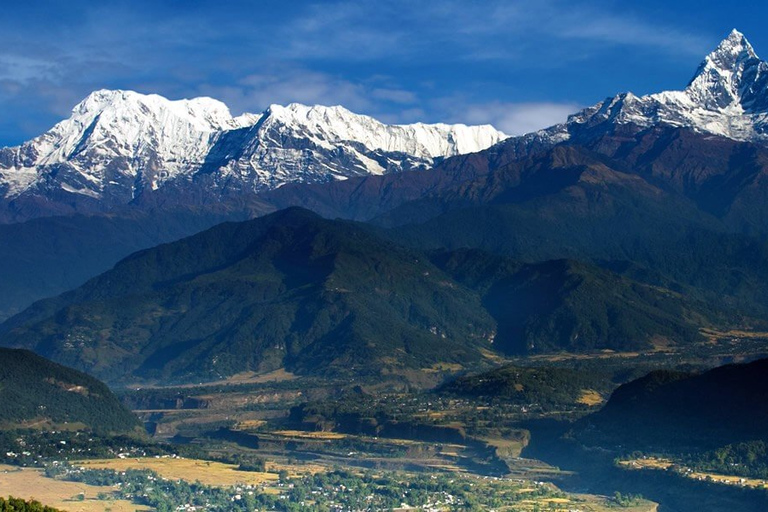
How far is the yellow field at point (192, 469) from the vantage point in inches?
6885

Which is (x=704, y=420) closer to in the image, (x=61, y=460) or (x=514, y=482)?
(x=514, y=482)

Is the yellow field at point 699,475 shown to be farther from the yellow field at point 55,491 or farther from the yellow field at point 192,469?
the yellow field at point 55,491

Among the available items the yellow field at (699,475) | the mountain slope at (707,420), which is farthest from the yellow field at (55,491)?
the mountain slope at (707,420)

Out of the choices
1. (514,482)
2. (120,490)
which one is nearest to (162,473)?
(120,490)

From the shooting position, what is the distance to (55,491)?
16500 centimetres

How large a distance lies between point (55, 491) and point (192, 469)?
21007mm

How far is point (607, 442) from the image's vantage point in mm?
195875

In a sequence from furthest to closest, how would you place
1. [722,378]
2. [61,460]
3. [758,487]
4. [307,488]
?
[722,378] < [61,460] < [307,488] < [758,487]

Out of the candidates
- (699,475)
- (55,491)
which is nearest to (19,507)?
(55,491)

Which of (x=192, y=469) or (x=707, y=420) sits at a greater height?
(x=707, y=420)

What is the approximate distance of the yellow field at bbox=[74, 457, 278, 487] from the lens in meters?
175

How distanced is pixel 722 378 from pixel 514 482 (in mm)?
34499

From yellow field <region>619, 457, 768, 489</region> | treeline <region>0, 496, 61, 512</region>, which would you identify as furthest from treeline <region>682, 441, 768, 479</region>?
treeline <region>0, 496, 61, 512</region>

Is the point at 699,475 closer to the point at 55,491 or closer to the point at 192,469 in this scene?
the point at 192,469
